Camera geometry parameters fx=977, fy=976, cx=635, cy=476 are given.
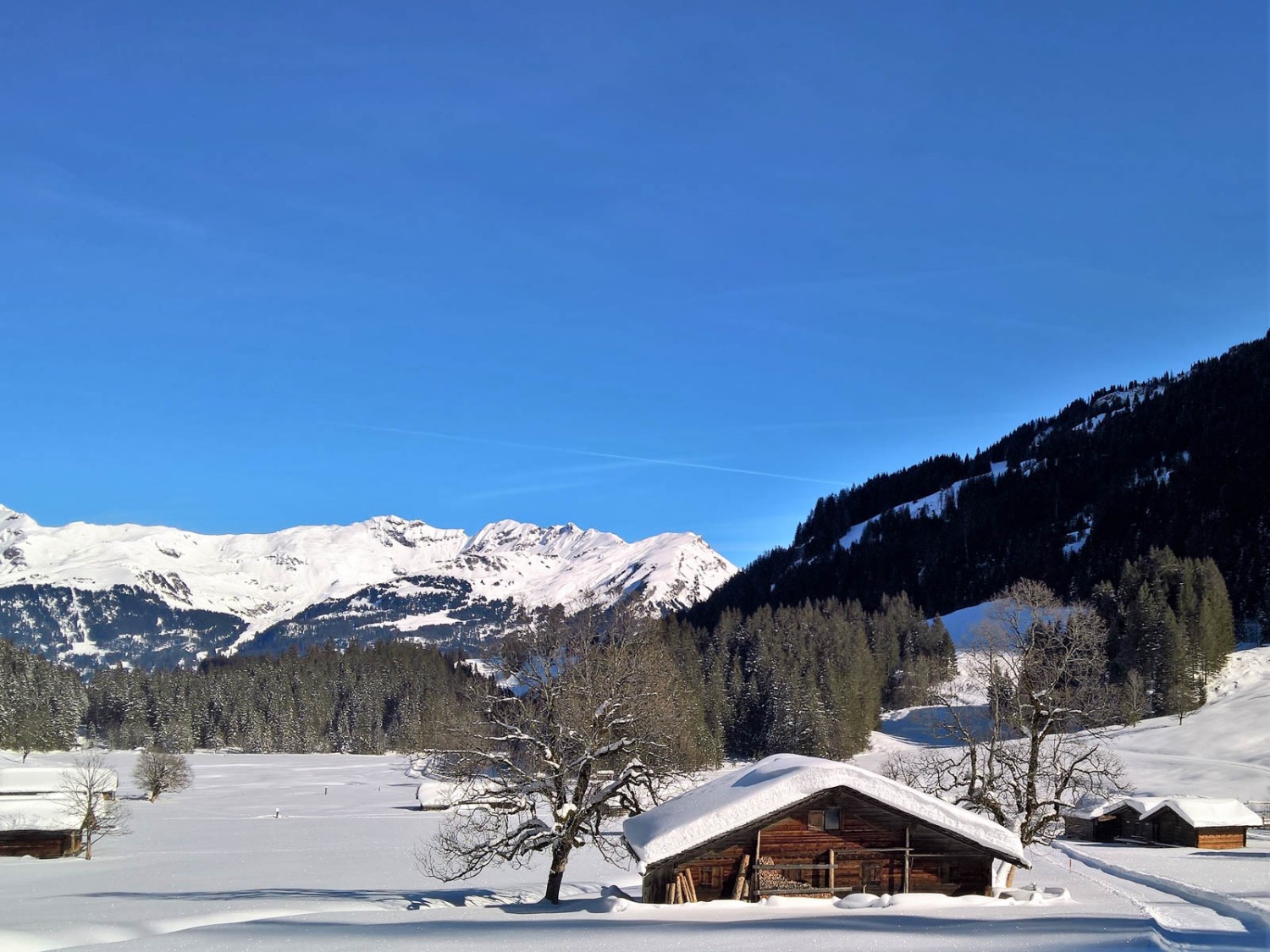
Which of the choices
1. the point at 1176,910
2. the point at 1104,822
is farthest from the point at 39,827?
the point at 1104,822

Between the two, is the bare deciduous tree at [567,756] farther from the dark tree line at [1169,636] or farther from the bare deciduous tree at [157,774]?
the bare deciduous tree at [157,774]

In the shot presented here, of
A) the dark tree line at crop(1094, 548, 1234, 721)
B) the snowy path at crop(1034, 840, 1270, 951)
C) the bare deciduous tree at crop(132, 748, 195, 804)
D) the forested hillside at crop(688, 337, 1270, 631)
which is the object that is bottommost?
the bare deciduous tree at crop(132, 748, 195, 804)

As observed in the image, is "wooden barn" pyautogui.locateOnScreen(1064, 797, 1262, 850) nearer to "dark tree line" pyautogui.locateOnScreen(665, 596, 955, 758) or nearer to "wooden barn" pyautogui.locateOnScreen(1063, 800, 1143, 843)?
"wooden barn" pyautogui.locateOnScreen(1063, 800, 1143, 843)

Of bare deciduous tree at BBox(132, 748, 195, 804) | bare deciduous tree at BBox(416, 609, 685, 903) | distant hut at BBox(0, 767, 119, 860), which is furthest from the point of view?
bare deciduous tree at BBox(132, 748, 195, 804)

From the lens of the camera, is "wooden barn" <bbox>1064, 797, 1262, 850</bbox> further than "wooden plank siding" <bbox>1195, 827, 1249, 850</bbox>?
Yes

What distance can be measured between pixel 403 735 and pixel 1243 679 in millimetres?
119243

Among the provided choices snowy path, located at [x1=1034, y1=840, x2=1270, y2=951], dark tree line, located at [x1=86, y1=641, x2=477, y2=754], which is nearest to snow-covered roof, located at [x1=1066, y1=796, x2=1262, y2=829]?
snowy path, located at [x1=1034, y1=840, x2=1270, y2=951]

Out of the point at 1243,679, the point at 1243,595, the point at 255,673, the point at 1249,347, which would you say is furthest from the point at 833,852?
the point at 1249,347

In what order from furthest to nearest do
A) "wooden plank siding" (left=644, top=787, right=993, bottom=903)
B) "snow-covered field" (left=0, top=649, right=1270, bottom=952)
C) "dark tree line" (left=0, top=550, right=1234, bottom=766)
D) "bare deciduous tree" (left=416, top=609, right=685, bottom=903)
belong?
"dark tree line" (left=0, top=550, right=1234, bottom=766) < "bare deciduous tree" (left=416, top=609, right=685, bottom=903) < "wooden plank siding" (left=644, top=787, right=993, bottom=903) < "snow-covered field" (left=0, top=649, right=1270, bottom=952)

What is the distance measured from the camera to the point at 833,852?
29969 millimetres

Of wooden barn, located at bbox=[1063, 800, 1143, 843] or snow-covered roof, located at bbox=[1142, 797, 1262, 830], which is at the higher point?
snow-covered roof, located at bbox=[1142, 797, 1262, 830]

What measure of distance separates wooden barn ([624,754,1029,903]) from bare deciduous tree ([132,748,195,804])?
8532cm

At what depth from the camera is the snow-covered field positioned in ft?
72.7

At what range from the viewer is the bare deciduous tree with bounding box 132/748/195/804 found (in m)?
98.3
